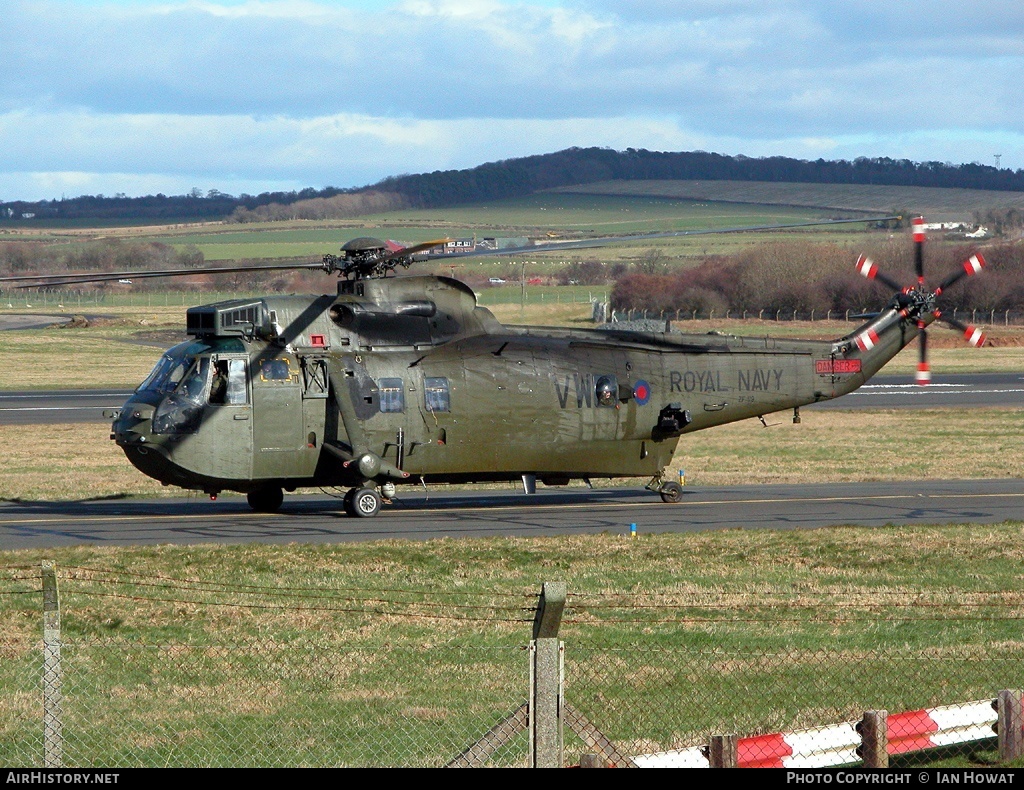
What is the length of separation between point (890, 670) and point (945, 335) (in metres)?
65.2

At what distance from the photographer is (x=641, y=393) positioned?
80.6 feet

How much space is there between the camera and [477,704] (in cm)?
1148

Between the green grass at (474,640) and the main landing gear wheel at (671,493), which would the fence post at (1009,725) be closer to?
the green grass at (474,640)

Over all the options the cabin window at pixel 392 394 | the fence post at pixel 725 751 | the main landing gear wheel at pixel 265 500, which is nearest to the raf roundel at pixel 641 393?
the cabin window at pixel 392 394

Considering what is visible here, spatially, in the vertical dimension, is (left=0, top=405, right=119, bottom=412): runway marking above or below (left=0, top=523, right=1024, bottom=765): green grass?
below

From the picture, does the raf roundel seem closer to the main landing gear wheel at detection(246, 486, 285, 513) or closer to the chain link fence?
the main landing gear wheel at detection(246, 486, 285, 513)

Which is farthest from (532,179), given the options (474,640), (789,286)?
(474,640)

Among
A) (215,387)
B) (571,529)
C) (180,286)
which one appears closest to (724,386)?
(571,529)

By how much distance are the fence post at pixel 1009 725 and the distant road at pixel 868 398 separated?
3613 cm

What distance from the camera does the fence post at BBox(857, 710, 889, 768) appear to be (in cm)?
872

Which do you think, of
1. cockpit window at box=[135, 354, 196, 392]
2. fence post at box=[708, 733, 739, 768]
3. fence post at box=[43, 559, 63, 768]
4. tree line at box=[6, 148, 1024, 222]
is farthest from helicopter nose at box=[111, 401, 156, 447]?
tree line at box=[6, 148, 1024, 222]

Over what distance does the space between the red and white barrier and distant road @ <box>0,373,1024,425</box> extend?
35898 mm

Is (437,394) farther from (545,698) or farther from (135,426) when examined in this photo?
(545,698)

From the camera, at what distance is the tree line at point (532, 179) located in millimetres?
145750
